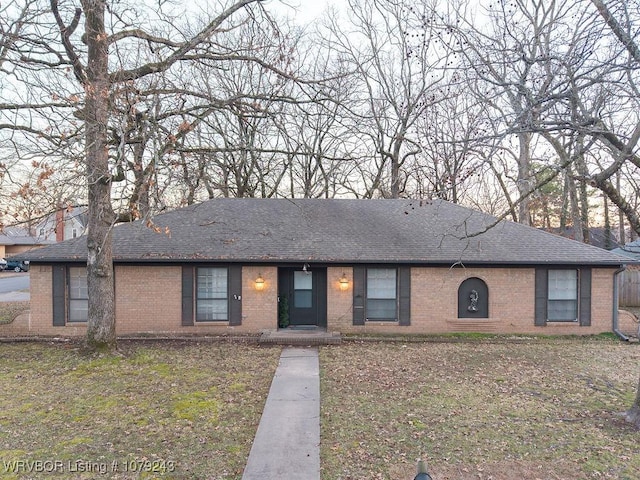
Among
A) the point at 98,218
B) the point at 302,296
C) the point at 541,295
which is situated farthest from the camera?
the point at 302,296

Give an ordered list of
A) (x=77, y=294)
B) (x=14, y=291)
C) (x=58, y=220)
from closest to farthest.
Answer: (x=58, y=220) < (x=77, y=294) < (x=14, y=291)

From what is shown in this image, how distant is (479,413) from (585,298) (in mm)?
8126

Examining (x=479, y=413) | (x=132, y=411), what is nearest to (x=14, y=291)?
(x=132, y=411)

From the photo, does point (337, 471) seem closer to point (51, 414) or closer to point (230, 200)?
point (51, 414)

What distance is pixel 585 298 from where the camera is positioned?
12.3 metres

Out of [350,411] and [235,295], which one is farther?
[235,295]

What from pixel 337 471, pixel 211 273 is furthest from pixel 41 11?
pixel 337 471

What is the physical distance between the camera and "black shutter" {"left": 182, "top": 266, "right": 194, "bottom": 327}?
1210 centimetres

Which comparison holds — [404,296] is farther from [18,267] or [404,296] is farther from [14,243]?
[14,243]

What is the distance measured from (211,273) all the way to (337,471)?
28.0 ft

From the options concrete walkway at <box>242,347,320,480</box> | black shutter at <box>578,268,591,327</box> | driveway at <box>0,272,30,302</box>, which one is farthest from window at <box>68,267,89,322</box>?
black shutter at <box>578,268,591,327</box>

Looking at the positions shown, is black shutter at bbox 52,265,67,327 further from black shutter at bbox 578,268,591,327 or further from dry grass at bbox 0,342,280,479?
black shutter at bbox 578,268,591,327

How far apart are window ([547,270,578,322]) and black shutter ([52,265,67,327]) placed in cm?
1500

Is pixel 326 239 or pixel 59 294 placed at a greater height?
pixel 326 239
